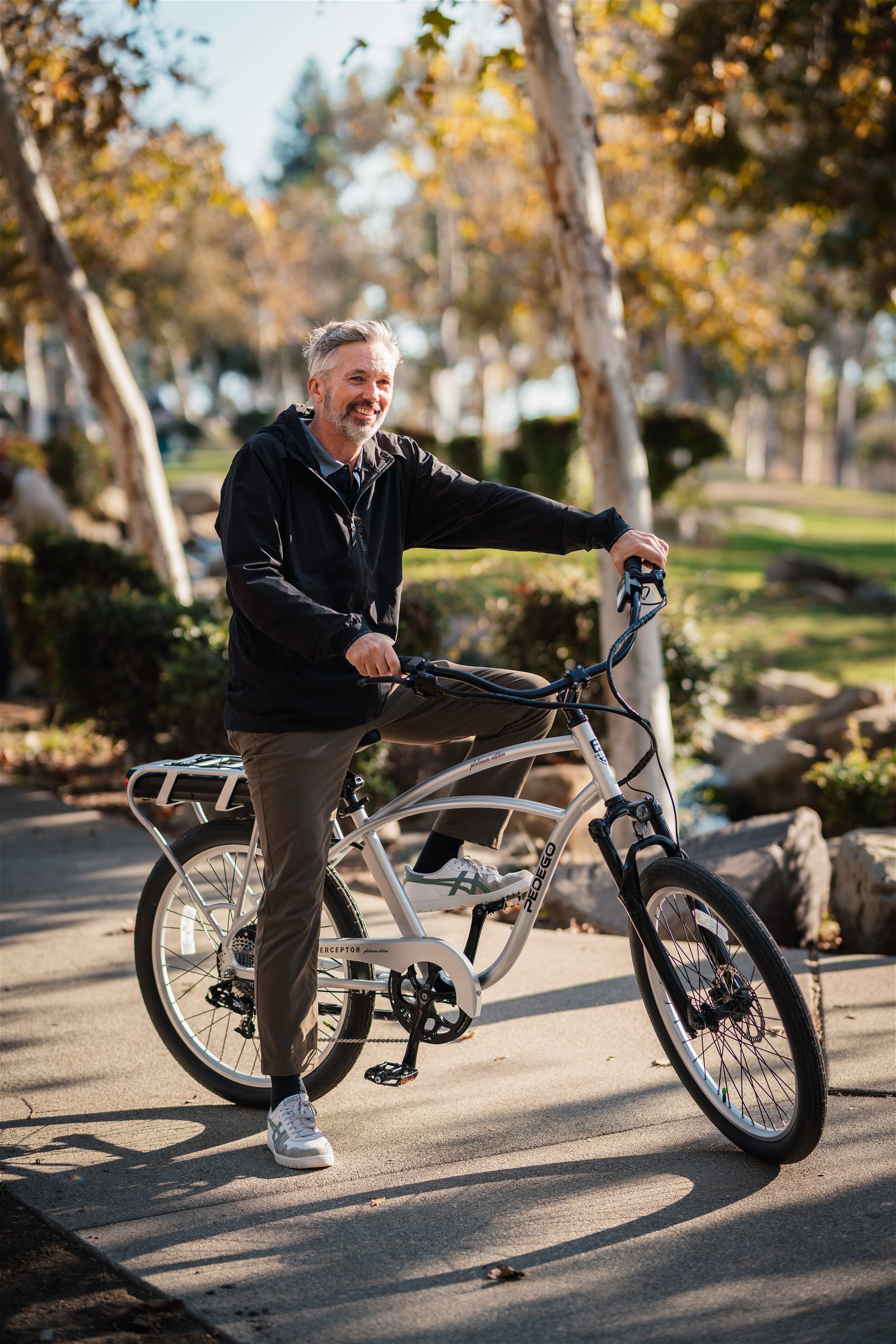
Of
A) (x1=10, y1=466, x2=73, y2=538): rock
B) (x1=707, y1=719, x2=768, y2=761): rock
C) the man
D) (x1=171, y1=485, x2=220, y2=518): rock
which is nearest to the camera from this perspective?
the man

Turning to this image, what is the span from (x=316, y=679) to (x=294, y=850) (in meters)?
0.47

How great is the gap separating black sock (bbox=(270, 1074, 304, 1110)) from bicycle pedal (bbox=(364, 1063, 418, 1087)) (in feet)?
0.67

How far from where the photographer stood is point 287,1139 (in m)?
3.49

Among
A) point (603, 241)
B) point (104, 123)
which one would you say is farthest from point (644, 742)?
point (104, 123)

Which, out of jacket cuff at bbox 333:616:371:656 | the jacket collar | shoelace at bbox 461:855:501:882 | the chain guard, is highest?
the jacket collar

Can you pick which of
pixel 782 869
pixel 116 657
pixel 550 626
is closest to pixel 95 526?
pixel 116 657

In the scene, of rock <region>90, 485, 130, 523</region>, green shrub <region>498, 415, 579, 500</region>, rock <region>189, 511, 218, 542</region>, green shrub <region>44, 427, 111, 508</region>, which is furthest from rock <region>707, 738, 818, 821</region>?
green shrub <region>44, 427, 111, 508</region>

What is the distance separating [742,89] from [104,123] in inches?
215

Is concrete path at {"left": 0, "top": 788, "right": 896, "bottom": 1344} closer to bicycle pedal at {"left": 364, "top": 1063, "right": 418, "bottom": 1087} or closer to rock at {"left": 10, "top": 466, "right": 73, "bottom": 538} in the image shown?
bicycle pedal at {"left": 364, "top": 1063, "right": 418, "bottom": 1087}

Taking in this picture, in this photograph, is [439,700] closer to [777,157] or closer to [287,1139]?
[287,1139]

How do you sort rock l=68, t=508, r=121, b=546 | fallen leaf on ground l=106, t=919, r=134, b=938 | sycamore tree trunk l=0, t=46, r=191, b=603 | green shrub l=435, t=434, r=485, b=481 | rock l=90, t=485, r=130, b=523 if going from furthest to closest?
1. green shrub l=435, t=434, r=485, b=481
2. rock l=90, t=485, r=130, b=523
3. rock l=68, t=508, r=121, b=546
4. sycamore tree trunk l=0, t=46, r=191, b=603
5. fallen leaf on ground l=106, t=919, r=134, b=938

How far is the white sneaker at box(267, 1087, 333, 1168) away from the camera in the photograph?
3.46 meters

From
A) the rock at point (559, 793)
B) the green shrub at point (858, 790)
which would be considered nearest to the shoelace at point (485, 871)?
the rock at point (559, 793)

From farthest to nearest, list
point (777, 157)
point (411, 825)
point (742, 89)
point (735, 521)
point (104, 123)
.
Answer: point (735, 521) < point (777, 157) < point (742, 89) < point (104, 123) < point (411, 825)
